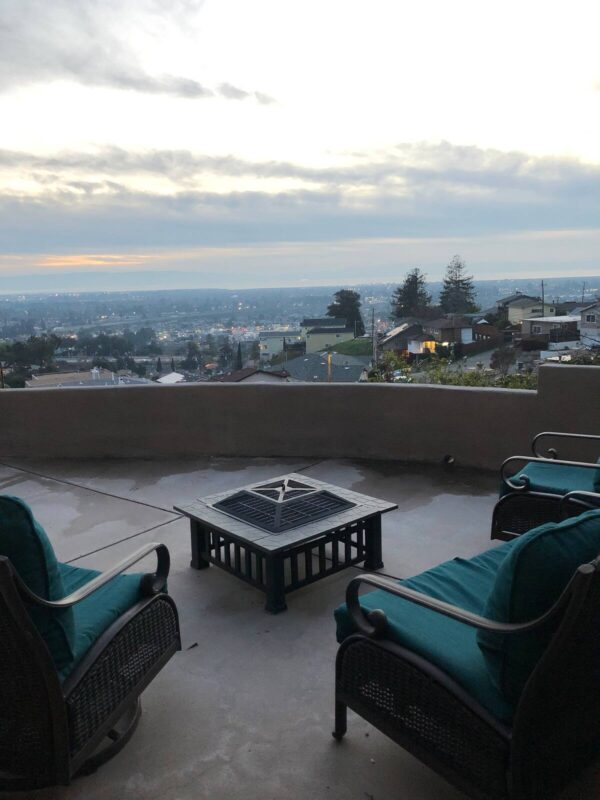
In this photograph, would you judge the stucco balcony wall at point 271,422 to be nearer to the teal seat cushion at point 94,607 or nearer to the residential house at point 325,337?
the residential house at point 325,337

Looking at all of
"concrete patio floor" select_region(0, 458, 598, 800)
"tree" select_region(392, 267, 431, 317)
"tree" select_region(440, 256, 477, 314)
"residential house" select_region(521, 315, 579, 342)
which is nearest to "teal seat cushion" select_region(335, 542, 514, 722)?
"concrete patio floor" select_region(0, 458, 598, 800)

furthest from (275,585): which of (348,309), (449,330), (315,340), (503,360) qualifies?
(348,309)

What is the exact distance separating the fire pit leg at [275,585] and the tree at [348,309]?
14.1 feet

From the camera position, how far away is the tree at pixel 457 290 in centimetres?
776

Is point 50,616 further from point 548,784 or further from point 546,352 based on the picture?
point 546,352

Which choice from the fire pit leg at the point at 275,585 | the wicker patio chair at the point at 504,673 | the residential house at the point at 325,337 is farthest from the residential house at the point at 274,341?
the wicker patio chair at the point at 504,673

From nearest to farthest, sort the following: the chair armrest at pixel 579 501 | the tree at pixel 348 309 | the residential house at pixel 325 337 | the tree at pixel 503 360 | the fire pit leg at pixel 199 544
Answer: the chair armrest at pixel 579 501
the fire pit leg at pixel 199 544
the tree at pixel 503 360
the residential house at pixel 325 337
the tree at pixel 348 309

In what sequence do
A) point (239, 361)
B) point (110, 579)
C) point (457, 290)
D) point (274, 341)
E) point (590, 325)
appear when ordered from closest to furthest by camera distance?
point (110, 579) → point (590, 325) → point (239, 361) → point (274, 341) → point (457, 290)

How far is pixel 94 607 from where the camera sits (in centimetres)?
206

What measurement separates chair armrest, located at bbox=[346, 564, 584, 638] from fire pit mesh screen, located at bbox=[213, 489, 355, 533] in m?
1.14

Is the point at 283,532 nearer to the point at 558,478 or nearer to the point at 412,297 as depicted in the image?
the point at 558,478

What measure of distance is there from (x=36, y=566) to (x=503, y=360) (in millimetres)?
5075

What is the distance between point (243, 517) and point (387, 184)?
10.2 meters

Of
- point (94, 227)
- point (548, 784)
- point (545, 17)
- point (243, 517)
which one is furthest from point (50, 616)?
point (94, 227)
